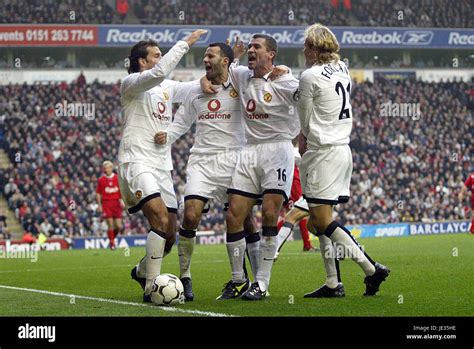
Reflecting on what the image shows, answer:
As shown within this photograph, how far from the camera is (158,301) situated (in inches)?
348

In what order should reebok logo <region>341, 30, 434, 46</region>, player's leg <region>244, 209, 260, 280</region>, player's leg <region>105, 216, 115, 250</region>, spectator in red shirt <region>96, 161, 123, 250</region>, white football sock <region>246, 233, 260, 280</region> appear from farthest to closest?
reebok logo <region>341, 30, 434, 46</region> → player's leg <region>105, 216, 115, 250</region> → spectator in red shirt <region>96, 161, 123, 250</region> → player's leg <region>244, 209, 260, 280</region> → white football sock <region>246, 233, 260, 280</region>

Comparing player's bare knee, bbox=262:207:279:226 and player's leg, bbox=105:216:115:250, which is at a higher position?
player's bare knee, bbox=262:207:279:226

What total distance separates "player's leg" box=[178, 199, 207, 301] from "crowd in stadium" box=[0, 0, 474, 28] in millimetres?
30650

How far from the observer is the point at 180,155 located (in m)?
35.2

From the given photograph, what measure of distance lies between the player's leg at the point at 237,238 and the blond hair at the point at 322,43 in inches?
65.8

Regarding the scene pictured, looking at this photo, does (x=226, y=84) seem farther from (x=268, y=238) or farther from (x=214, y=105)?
(x=268, y=238)

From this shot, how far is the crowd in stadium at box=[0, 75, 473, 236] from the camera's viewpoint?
102 ft

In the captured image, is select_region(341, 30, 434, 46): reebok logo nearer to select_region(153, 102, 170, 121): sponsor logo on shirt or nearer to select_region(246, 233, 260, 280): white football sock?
select_region(246, 233, 260, 280): white football sock

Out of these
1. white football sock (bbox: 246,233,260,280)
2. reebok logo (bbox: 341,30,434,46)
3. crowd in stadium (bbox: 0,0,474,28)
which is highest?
crowd in stadium (bbox: 0,0,474,28)

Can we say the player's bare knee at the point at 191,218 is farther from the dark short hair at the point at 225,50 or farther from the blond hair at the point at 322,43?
the blond hair at the point at 322,43

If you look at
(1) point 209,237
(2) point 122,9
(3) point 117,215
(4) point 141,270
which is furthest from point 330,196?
(2) point 122,9
